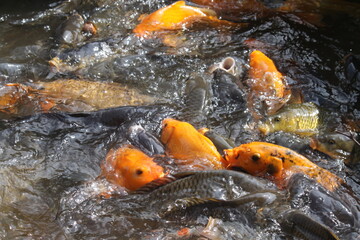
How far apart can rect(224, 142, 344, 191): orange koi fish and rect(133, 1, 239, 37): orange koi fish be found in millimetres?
2826

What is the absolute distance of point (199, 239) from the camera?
2496mm

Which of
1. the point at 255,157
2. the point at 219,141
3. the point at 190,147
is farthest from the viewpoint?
the point at 219,141

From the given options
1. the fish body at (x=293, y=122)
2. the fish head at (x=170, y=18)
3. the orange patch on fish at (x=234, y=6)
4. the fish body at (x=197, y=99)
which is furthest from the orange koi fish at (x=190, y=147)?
the orange patch on fish at (x=234, y=6)

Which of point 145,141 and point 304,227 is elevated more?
point 304,227

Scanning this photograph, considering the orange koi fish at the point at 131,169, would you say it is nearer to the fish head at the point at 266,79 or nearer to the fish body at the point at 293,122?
the fish body at the point at 293,122

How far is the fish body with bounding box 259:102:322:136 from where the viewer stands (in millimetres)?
3824

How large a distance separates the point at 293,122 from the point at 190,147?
116 cm

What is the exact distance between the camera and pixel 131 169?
3229mm

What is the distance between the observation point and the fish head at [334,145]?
3582mm

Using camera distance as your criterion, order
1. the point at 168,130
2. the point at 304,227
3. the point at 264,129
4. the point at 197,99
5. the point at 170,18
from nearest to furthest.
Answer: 1. the point at 304,227
2. the point at 168,130
3. the point at 264,129
4. the point at 197,99
5. the point at 170,18

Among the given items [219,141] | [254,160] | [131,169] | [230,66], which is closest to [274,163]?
[254,160]

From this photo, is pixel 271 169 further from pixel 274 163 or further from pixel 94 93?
pixel 94 93

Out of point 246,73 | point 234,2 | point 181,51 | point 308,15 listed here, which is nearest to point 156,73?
point 181,51

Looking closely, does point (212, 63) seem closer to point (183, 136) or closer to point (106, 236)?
point (183, 136)
